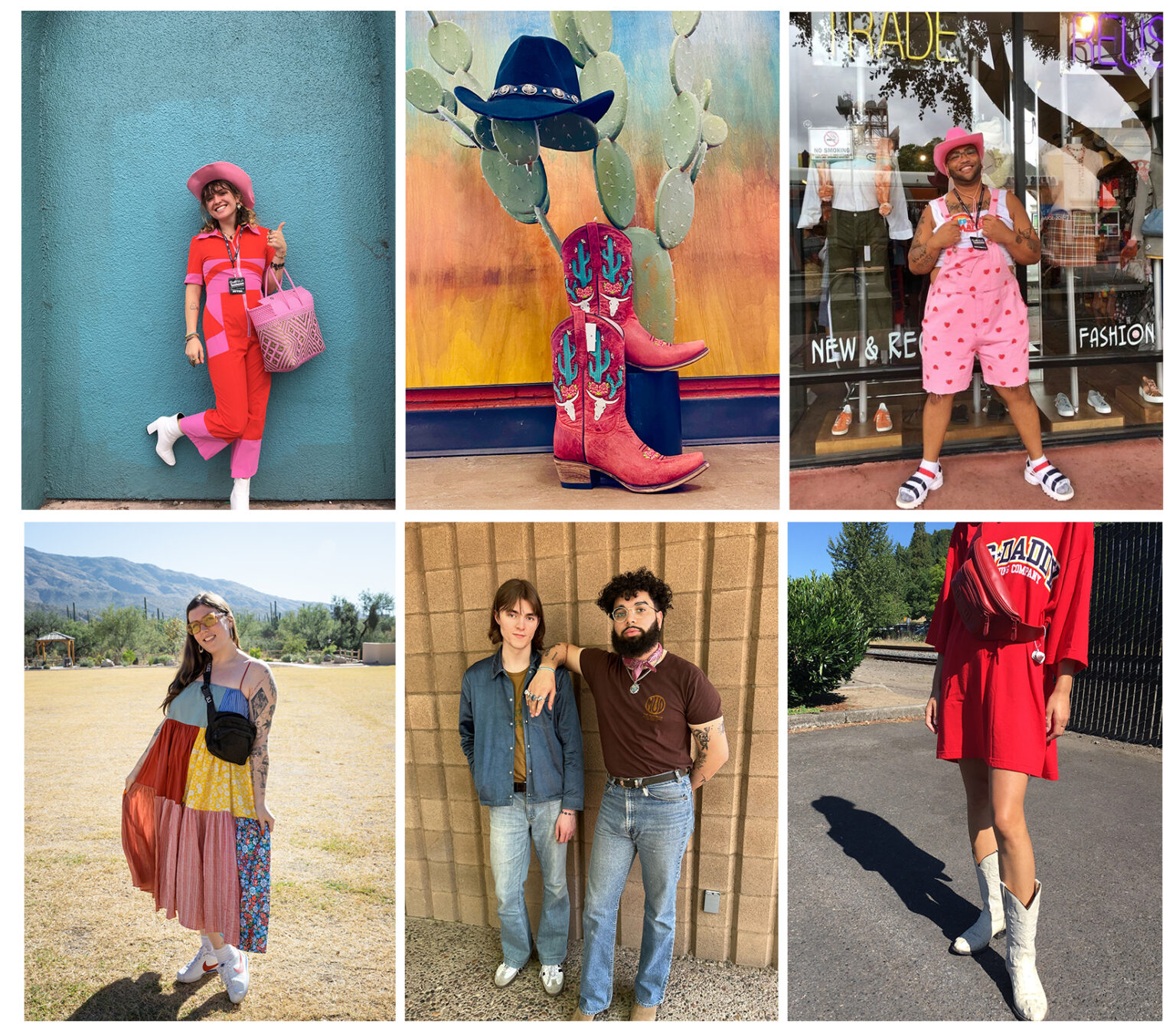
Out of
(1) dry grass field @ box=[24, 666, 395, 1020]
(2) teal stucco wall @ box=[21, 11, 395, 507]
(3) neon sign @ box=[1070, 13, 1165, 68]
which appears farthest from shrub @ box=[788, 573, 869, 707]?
(3) neon sign @ box=[1070, 13, 1165, 68]

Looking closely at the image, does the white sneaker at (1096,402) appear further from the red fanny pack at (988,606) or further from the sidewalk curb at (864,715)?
the sidewalk curb at (864,715)

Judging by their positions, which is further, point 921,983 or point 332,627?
point 332,627

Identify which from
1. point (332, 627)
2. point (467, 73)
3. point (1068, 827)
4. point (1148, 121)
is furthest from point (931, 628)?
point (467, 73)

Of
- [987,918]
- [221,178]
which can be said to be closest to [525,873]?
[987,918]

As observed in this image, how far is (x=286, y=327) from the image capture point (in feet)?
11.3

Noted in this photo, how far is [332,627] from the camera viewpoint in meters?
3.54

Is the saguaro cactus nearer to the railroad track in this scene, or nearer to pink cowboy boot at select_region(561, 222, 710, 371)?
pink cowboy boot at select_region(561, 222, 710, 371)

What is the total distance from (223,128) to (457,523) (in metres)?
2.13

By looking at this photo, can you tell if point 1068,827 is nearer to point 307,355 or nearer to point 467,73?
point 307,355

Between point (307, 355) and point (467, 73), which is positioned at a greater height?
point (467, 73)

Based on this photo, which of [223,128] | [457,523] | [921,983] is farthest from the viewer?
[223,128]

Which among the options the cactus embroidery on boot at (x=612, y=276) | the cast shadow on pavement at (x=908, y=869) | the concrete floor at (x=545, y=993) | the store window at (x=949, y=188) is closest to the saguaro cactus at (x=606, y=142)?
the cactus embroidery on boot at (x=612, y=276)

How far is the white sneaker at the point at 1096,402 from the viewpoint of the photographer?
3970 millimetres

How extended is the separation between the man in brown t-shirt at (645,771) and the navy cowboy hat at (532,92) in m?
1.72
